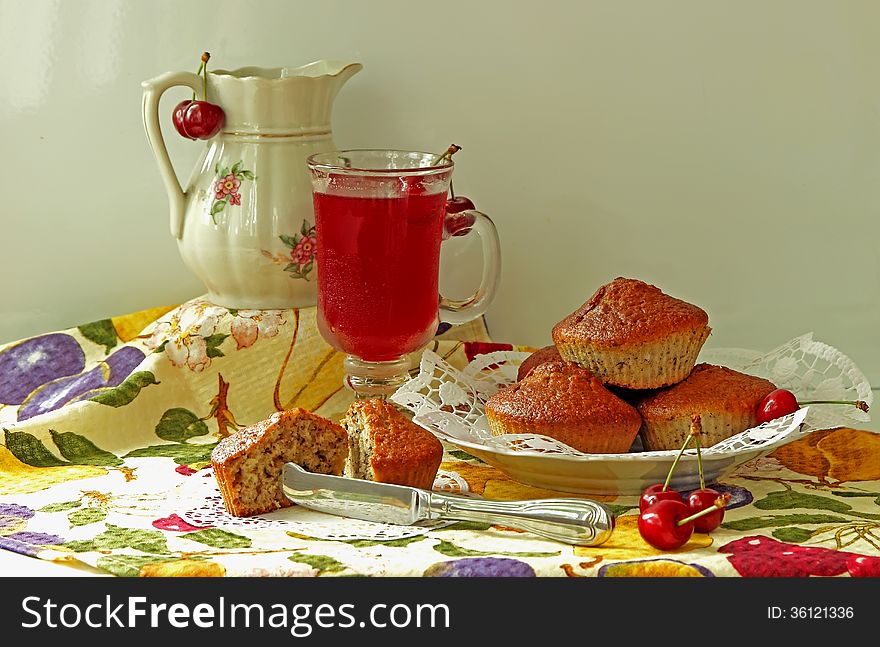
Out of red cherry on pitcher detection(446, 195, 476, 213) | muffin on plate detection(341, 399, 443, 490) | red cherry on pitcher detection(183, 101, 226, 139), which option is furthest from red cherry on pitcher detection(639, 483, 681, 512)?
red cherry on pitcher detection(183, 101, 226, 139)

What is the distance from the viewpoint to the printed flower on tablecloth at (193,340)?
153cm

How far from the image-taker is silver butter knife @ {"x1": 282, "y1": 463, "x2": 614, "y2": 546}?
1.06 m

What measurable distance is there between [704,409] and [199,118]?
803mm

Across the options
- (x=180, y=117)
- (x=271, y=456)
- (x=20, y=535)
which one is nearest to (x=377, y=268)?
(x=271, y=456)

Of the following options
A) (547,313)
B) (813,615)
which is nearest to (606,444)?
(813,615)

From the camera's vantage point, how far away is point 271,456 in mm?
1191

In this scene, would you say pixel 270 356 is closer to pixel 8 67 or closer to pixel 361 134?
pixel 361 134

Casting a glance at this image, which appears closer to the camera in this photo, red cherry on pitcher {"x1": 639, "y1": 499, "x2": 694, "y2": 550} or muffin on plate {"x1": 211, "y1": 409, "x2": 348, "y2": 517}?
red cherry on pitcher {"x1": 639, "y1": 499, "x2": 694, "y2": 550}

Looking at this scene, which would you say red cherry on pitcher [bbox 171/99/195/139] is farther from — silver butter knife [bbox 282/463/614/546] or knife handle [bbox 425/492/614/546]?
knife handle [bbox 425/492/614/546]

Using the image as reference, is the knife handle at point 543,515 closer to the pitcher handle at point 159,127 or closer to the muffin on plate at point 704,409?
the muffin on plate at point 704,409

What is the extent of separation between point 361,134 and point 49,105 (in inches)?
20.0

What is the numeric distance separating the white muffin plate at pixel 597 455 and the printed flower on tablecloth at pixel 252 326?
264 mm

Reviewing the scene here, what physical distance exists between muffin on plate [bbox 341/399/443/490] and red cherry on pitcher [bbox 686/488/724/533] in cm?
29

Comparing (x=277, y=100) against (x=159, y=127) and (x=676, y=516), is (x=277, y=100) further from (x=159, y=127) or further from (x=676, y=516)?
(x=676, y=516)
